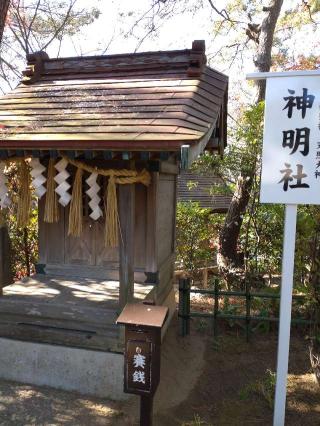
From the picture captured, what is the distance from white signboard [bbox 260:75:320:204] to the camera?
3596 mm

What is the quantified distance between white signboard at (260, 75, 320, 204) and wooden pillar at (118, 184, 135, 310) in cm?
159

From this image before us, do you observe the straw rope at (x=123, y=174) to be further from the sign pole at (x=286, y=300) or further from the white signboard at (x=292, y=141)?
the sign pole at (x=286, y=300)

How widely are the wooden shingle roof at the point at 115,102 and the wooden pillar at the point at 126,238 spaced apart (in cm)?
77

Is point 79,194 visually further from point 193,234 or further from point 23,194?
point 193,234

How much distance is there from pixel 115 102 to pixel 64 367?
143 inches

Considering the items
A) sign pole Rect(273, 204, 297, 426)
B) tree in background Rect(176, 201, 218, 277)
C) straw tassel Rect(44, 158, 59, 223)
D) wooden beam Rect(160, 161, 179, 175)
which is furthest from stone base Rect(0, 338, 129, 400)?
tree in background Rect(176, 201, 218, 277)

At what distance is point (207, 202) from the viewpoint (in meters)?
19.3

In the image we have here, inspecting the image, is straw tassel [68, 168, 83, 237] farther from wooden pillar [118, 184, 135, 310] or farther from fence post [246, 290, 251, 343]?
fence post [246, 290, 251, 343]

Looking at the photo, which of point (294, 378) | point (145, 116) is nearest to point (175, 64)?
point (145, 116)

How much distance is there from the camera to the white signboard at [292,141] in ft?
11.8

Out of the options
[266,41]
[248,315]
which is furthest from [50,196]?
[266,41]

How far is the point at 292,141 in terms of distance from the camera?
364cm

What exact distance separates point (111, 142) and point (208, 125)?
135 centimetres

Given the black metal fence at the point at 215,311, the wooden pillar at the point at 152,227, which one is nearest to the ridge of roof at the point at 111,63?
the wooden pillar at the point at 152,227
